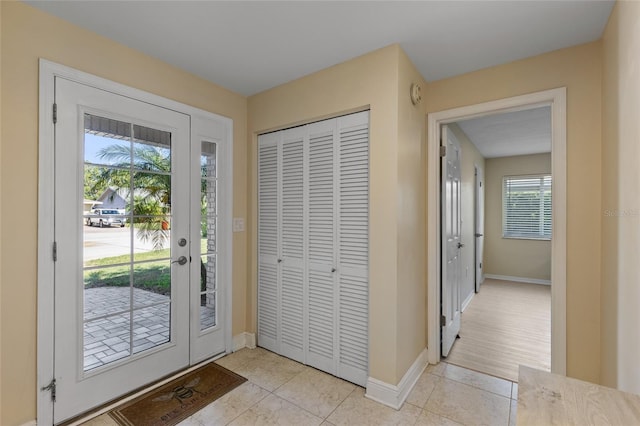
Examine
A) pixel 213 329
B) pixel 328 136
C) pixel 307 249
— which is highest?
pixel 328 136

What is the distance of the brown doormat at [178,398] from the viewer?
72.0 inches

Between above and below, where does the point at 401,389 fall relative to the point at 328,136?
below

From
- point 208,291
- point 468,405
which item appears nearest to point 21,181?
point 208,291

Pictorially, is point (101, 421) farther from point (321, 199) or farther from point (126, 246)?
point (321, 199)

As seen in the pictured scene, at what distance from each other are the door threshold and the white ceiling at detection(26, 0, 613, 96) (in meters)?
2.41

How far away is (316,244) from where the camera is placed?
8.00 feet

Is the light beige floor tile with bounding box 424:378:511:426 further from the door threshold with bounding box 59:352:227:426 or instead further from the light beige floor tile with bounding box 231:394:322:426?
the door threshold with bounding box 59:352:227:426

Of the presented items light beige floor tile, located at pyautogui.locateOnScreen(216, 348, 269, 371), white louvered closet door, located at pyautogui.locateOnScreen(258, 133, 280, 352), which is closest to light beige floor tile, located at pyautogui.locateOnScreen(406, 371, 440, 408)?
white louvered closet door, located at pyautogui.locateOnScreen(258, 133, 280, 352)

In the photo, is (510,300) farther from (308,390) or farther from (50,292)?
(50,292)

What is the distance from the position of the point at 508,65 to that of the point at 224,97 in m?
2.34

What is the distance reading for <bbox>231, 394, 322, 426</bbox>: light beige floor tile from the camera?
5.95 ft

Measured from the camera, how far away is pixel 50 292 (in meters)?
1.71

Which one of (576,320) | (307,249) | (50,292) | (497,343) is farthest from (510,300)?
(50,292)

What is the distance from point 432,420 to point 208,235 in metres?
2.14
